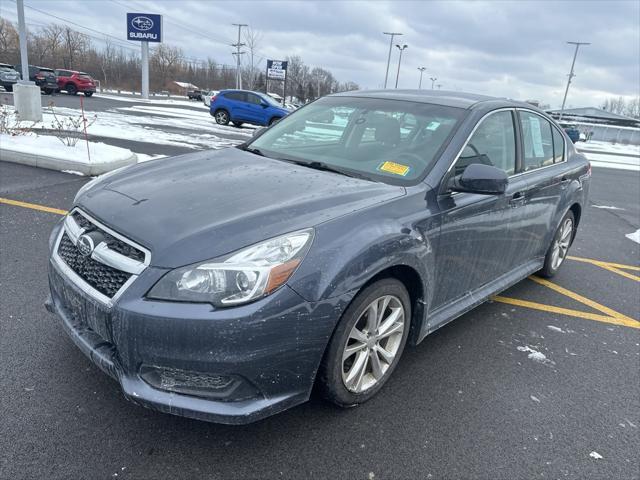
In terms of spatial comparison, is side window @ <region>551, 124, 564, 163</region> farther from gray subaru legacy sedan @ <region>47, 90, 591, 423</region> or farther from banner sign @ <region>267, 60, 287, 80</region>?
banner sign @ <region>267, 60, 287, 80</region>

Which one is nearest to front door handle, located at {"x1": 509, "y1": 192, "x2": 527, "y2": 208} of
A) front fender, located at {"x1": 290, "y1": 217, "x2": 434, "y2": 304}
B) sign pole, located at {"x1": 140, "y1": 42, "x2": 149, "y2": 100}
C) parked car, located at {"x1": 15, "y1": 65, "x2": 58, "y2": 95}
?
front fender, located at {"x1": 290, "y1": 217, "x2": 434, "y2": 304}

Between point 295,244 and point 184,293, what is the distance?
1.73ft

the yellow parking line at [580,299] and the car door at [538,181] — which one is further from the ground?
the car door at [538,181]

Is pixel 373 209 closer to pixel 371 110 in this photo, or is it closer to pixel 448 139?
pixel 448 139

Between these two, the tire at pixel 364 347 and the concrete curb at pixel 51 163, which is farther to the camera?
the concrete curb at pixel 51 163

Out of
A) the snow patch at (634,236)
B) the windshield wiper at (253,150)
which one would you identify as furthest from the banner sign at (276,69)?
the windshield wiper at (253,150)

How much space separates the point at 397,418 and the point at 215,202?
1519mm

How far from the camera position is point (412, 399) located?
9.23ft

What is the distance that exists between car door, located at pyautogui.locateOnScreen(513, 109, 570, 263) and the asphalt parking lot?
0.71 metres

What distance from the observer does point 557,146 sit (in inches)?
180

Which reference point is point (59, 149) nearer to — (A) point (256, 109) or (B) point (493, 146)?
(B) point (493, 146)

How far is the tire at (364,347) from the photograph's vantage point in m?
2.35

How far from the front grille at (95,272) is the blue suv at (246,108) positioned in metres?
18.8

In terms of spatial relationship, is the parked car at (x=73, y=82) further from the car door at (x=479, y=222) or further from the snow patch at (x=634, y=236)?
the car door at (x=479, y=222)
